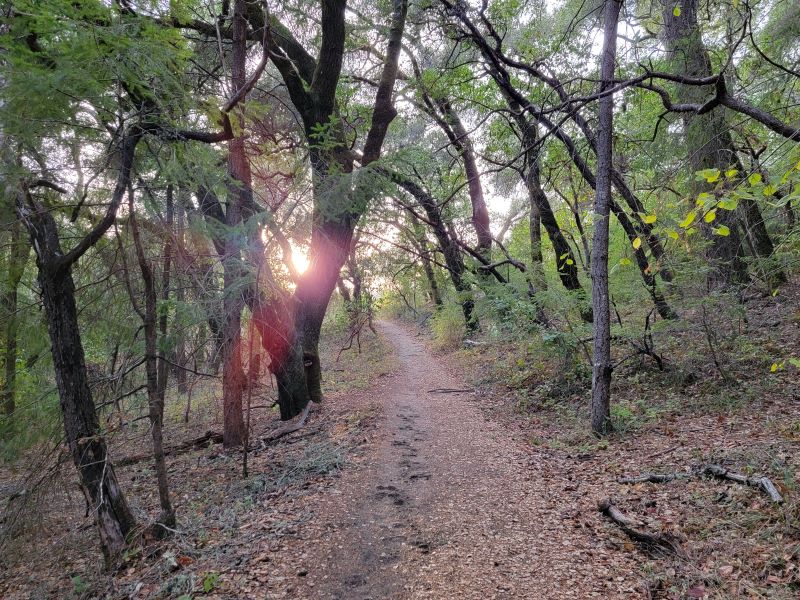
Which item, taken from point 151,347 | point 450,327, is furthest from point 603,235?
point 450,327

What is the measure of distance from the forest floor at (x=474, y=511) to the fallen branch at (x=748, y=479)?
3.1 inches

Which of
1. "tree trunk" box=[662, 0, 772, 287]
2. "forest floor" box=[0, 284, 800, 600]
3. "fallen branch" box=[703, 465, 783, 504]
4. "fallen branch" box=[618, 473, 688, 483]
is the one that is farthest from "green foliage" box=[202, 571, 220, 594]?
"tree trunk" box=[662, 0, 772, 287]

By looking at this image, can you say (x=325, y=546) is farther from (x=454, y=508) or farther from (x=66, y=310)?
(x=66, y=310)

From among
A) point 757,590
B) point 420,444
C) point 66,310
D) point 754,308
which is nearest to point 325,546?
point 420,444

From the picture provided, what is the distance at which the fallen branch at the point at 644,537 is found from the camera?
3502 mm

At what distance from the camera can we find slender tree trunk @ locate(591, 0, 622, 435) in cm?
570

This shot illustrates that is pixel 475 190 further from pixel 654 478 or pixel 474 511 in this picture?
pixel 474 511

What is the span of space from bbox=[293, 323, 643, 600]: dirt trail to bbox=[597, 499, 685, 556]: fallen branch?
0.64 ft

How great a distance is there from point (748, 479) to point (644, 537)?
3.73 ft

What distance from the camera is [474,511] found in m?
4.65

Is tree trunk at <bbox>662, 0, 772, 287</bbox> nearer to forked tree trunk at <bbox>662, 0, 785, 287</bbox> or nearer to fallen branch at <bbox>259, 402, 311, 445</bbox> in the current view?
forked tree trunk at <bbox>662, 0, 785, 287</bbox>

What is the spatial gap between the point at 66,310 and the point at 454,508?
188 inches

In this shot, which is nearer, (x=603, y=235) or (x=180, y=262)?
(x=180, y=262)

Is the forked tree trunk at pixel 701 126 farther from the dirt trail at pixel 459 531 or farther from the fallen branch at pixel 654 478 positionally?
the dirt trail at pixel 459 531
